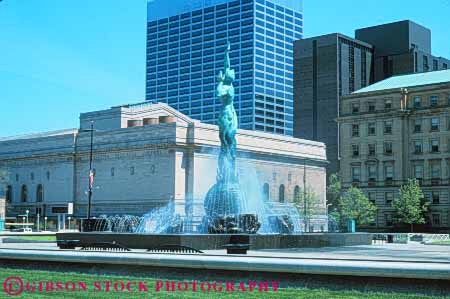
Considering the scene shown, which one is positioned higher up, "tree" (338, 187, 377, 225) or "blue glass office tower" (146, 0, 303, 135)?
"blue glass office tower" (146, 0, 303, 135)

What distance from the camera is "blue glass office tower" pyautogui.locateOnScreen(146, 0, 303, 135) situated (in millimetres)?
180625

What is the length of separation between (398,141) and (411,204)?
370 inches

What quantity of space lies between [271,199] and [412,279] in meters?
92.1

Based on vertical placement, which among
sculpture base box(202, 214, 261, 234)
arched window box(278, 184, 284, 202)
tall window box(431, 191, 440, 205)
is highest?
arched window box(278, 184, 284, 202)

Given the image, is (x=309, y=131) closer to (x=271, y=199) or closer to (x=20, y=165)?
(x=271, y=199)

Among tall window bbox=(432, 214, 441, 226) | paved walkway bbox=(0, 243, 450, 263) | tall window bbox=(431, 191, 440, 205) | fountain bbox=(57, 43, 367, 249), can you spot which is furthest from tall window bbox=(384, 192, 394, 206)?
paved walkway bbox=(0, 243, 450, 263)

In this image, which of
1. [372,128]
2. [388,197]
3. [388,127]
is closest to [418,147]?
[388,127]

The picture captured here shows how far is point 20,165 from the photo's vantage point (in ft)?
397

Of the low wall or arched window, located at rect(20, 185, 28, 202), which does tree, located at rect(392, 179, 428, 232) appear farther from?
arched window, located at rect(20, 185, 28, 202)

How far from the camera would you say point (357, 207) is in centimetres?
8194

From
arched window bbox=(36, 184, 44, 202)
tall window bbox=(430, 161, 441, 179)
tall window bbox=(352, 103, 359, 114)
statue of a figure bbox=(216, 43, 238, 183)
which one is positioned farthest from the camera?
arched window bbox=(36, 184, 44, 202)
